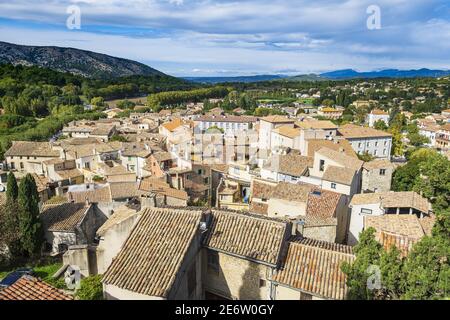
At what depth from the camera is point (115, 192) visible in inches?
1187

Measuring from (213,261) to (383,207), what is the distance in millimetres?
16342

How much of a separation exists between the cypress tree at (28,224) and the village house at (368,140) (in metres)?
43.0

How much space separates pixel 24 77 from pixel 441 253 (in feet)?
504

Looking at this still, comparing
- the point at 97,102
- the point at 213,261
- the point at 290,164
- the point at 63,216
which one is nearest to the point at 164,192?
the point at 63,216

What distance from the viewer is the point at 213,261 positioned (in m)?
13.0

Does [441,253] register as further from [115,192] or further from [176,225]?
[115,192]

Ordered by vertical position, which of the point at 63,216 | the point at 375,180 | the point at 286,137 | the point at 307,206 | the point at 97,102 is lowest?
the point at 375,180

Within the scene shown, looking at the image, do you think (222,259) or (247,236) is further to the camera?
(247,236)

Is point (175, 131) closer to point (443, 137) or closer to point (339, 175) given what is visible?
point (339, 175)

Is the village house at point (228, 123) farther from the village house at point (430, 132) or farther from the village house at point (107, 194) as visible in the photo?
the village house at point (107, 194)

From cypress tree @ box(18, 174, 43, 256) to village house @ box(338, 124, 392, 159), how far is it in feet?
141

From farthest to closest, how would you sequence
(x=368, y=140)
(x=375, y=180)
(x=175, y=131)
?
(x=175, y=131), (x=368, y=140), (x=375, y=180)

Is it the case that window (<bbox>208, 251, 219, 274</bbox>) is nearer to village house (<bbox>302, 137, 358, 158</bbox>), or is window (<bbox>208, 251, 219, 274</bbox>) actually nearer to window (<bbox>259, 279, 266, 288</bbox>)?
window (<bbox>259, 279, 266, 288</bbox>)

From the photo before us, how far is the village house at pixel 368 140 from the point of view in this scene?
175 ft
